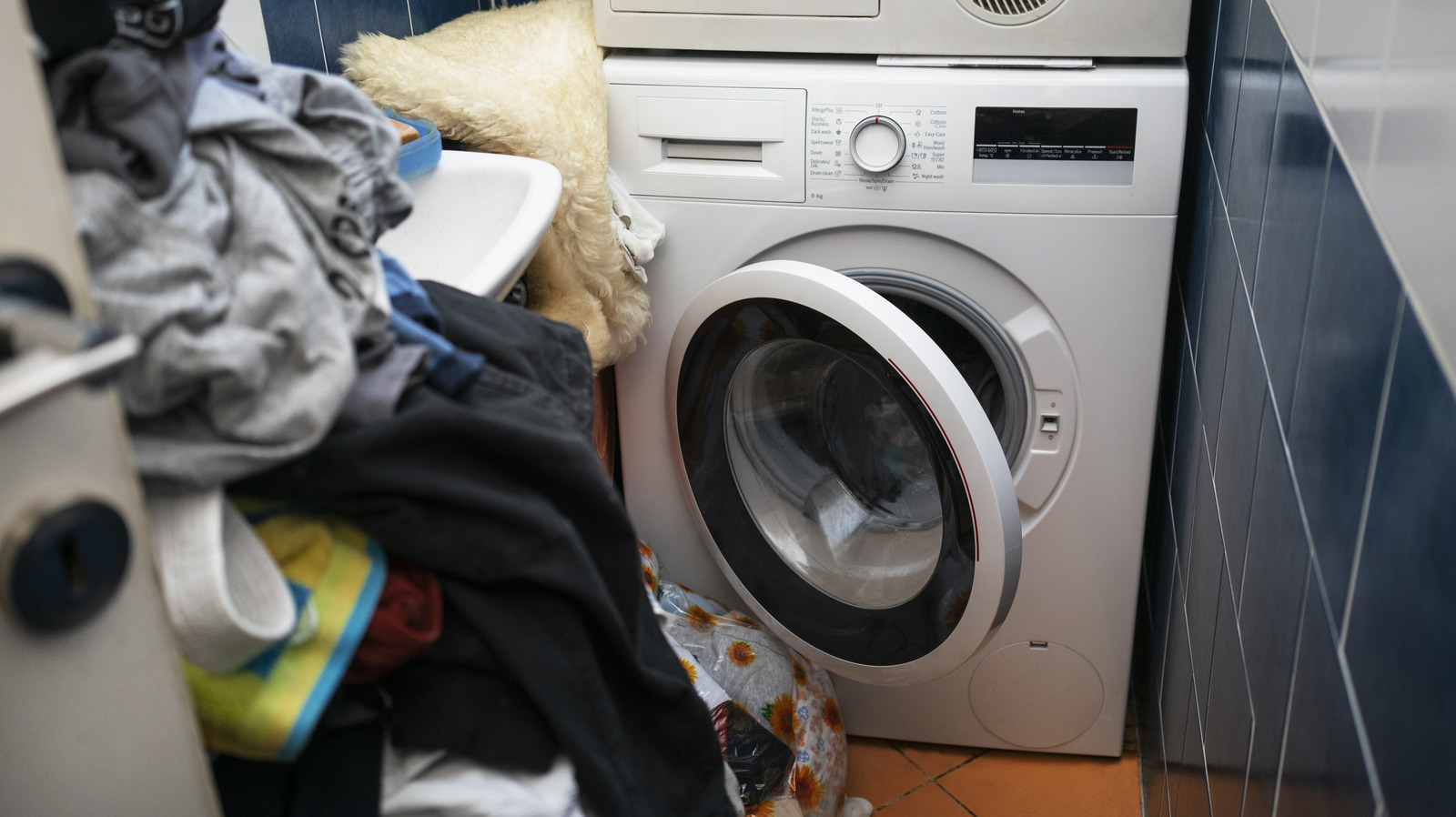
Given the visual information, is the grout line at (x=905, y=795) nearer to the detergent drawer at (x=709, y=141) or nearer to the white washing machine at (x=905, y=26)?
the detergent drawer at (x=709, y=141)

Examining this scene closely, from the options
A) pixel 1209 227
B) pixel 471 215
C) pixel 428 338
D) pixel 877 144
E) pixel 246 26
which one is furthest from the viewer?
pixel 877 144

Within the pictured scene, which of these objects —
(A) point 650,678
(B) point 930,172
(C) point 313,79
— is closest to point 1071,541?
(B) point 930,172

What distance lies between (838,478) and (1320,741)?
83 centimetres

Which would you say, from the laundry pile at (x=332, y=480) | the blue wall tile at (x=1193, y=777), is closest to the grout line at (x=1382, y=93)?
the laundry pile at (x=332, y=480)

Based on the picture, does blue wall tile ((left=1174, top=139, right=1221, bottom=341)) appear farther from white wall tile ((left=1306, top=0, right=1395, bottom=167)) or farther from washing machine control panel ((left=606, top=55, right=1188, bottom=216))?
white wall tile ((left=1306, top=0, right=1395, bottom=167))

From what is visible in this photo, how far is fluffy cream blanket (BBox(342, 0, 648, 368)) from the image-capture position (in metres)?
1.12

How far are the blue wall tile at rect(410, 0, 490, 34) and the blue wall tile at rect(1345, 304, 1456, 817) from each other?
1.26 meters

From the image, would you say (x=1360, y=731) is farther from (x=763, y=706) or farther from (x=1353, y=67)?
(x=763, y=706)

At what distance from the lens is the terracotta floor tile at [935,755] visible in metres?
1.59

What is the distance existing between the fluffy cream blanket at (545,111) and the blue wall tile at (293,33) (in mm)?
44

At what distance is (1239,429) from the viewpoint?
91cm

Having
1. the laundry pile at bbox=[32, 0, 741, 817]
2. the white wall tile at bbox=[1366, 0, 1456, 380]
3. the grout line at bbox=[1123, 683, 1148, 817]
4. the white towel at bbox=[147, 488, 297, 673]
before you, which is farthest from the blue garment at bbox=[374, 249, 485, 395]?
the grout line at bbox=[1123, 683, 1148, 817]

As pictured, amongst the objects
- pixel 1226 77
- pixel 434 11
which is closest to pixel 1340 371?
pixel 1226 77

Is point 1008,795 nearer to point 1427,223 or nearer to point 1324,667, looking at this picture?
point 1324,667
